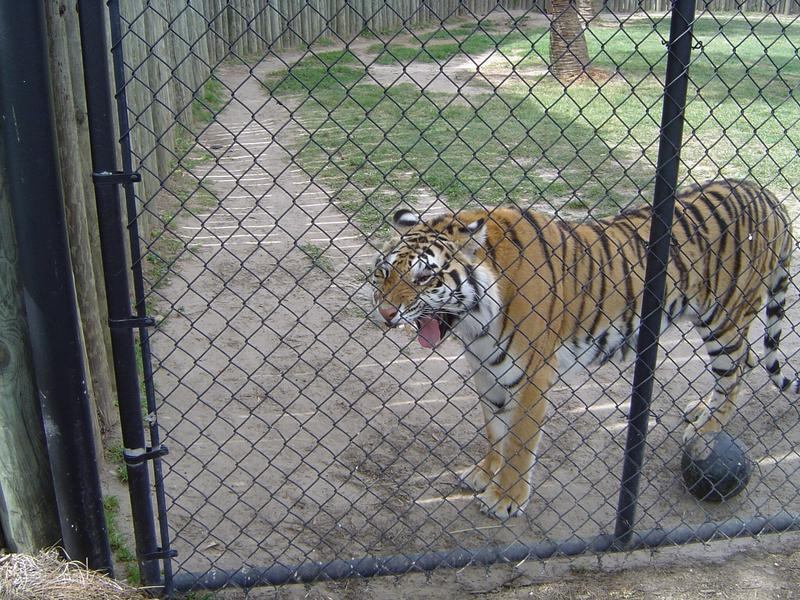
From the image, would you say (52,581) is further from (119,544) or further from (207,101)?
(207,101)

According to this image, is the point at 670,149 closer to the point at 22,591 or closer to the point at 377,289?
the point at 377,289

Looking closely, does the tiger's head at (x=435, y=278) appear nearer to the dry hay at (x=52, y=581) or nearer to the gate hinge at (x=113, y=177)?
the gate hinge at (x=113, y=177)

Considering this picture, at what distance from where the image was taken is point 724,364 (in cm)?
432

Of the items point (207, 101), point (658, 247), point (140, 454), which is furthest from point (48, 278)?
point (207, 101)

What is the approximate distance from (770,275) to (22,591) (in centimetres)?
369

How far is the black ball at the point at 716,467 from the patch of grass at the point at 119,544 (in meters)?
2.37

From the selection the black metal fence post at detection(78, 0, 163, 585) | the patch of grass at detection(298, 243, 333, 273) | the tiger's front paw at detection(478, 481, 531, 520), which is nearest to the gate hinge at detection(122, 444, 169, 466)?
the black metal fence post at detection(78, 0, 163, 585)

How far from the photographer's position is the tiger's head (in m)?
3.53

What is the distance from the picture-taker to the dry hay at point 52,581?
249 cm

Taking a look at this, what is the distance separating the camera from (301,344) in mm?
5301

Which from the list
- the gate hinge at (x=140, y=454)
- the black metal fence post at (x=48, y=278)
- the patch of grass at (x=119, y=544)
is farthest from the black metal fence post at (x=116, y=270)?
the patch of grass at (x=119, y=544)

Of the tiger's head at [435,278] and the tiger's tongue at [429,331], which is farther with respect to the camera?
the tiger's tongue at [429,331]

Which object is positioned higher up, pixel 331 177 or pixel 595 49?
pixel 595 49

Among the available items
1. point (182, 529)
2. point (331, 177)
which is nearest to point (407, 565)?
point (182, 529)
